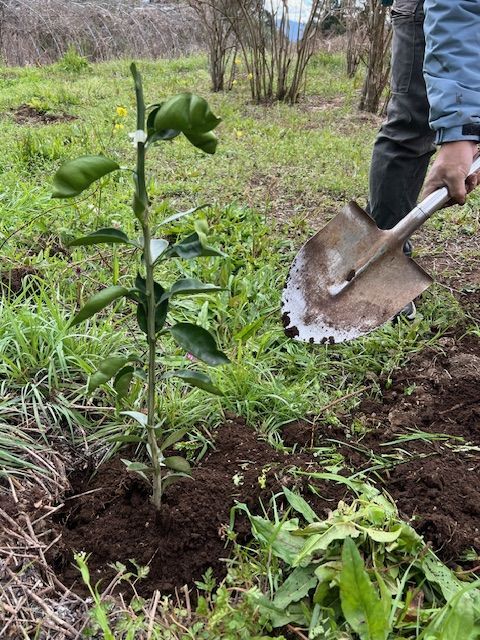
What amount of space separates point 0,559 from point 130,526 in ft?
0.97

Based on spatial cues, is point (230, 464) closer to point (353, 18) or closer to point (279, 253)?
point (279, 253)

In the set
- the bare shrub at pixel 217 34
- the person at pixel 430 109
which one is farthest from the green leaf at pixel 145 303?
the bare shrub at pixel 217 34

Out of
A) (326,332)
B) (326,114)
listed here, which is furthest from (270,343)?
(326,114)

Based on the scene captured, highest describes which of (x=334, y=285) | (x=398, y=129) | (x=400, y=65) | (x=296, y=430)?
(x=400, y=65)

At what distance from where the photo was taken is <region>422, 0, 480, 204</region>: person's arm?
68.5 inches

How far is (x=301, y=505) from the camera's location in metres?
1.37

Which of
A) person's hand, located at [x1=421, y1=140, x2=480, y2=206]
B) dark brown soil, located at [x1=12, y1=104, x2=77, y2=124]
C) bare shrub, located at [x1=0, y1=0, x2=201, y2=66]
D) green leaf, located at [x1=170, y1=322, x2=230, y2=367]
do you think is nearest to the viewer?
green leaf, located at [x1=170, y1=322, x2=230, y2=367]

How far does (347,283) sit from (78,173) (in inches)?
58.6

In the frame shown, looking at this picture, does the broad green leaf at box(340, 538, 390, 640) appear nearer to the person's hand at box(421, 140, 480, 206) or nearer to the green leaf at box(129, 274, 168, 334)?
the green leaf at box(129, 274, 168, 334)

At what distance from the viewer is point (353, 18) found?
725 cm

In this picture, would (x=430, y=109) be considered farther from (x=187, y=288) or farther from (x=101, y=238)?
(x=101, y=238)

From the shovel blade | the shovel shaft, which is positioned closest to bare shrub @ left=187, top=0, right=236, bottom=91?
the shovel blade

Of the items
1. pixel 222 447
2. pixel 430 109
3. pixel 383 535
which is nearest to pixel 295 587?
pixel 383 535

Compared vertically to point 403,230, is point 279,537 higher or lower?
lower
